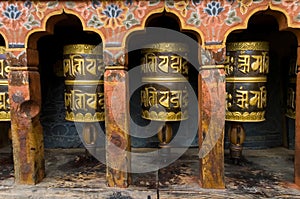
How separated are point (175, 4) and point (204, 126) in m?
0.68

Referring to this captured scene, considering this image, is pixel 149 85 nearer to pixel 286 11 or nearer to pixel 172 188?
pixel 172 188

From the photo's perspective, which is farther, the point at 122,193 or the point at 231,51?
the point at 231,51

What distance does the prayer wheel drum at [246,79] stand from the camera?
66.5 inches

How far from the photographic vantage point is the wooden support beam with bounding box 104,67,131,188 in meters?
1.50

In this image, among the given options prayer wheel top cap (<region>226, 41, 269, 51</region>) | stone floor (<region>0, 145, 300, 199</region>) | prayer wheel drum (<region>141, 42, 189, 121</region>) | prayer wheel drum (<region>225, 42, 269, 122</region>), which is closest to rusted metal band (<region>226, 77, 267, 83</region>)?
prayer wheel drum (<region>225, 42, 269, 122</region>)

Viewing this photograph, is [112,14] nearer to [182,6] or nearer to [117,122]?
[182,6]

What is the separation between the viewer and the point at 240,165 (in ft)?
6.23

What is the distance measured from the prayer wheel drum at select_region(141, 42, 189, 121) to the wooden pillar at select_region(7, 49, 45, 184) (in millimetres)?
695

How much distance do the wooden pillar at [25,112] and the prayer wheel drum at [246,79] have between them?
122 cm

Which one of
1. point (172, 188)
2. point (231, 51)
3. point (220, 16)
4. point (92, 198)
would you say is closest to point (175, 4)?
point (220, 16)

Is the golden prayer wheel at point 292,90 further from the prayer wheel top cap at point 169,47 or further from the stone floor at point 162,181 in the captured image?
the prayer wheel top cap at point 169,47

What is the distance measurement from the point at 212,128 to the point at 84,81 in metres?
0.88

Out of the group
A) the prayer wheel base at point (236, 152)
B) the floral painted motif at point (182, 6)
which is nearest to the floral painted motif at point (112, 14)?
the floral painted motif at point (182, 6)

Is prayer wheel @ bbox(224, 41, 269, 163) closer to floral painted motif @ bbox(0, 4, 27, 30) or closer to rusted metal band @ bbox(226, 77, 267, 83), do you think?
rusted metal band @ bbox(226, 77, 267, 83)
